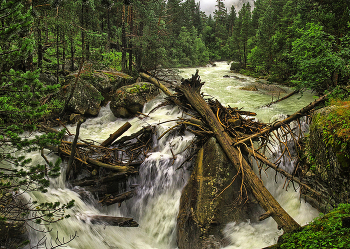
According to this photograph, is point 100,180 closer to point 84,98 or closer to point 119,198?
point 119,198

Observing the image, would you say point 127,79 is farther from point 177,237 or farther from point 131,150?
point 177,237

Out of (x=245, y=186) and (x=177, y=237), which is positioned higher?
(x=245, y=186)

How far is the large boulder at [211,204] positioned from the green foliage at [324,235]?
178 centimetres

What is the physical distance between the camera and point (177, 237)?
240 inches

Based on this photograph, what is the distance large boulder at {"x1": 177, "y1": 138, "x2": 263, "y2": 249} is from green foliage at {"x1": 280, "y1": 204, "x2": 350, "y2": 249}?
178cm

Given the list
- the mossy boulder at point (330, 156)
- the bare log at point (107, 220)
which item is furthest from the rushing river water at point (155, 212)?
the mossy boulder at point (330, 156)

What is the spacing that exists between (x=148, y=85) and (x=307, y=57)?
28.5ft

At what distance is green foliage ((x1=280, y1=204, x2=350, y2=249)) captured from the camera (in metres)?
3.21

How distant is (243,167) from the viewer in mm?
5875

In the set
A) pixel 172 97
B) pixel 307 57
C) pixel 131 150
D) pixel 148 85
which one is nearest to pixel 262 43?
pixel 307 57

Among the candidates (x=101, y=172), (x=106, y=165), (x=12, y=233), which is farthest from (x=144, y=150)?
(x=12, y=233)

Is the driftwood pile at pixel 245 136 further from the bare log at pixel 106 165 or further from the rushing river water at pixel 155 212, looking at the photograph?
the bare log at pixel 106 165

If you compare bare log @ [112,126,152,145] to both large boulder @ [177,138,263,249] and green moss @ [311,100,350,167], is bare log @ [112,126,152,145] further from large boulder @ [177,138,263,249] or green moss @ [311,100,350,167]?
green moss @ [311,100,350,167]

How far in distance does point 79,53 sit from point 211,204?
15253mm
